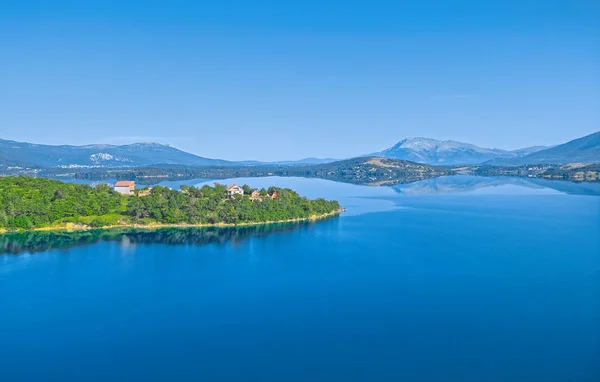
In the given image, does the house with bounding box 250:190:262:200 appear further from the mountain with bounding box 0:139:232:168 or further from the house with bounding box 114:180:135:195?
the mountain with bounding box 0:139:232:168

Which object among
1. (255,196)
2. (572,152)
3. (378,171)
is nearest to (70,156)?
(378,171)

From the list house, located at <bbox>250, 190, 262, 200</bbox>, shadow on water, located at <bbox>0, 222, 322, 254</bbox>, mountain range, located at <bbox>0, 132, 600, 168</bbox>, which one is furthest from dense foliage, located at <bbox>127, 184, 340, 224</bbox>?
mountain range, located at <bbox>0, 132, 600, 168</bbox>

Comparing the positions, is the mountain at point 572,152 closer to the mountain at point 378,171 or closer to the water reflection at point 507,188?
the mountain at point 378,171

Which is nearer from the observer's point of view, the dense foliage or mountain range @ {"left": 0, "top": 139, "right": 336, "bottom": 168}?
the dense foliage

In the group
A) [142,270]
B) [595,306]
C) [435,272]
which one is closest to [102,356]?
[142,270]

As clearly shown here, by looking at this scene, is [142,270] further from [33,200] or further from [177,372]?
[33,200]

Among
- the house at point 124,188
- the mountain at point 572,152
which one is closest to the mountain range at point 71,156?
the house at point 124,188
